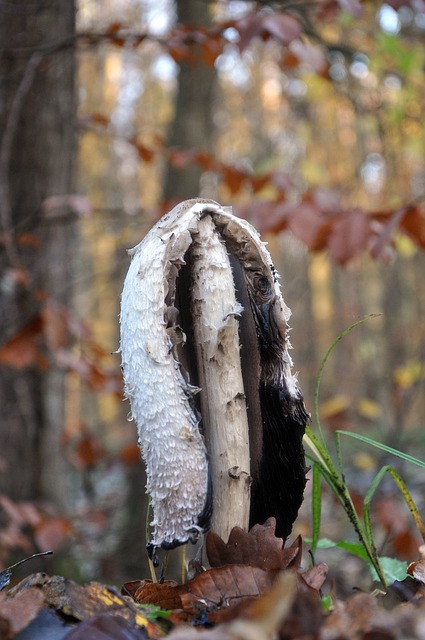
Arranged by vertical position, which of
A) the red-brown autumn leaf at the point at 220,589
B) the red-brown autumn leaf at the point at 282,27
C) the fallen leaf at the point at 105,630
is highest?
the red-brown autumn leaf at the point at 282,27

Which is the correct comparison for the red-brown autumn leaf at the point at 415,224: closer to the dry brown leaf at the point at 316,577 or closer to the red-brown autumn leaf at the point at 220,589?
the dry brown leaf at the point at 316,577

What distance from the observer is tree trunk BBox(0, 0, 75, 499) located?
3699 millimetres

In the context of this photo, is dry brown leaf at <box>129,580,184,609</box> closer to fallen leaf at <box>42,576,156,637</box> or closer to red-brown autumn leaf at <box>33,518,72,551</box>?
fallen leaf at <box>42,576,156,637</box>

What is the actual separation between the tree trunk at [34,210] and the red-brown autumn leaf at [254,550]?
257 cm

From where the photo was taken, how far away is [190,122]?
5.62m

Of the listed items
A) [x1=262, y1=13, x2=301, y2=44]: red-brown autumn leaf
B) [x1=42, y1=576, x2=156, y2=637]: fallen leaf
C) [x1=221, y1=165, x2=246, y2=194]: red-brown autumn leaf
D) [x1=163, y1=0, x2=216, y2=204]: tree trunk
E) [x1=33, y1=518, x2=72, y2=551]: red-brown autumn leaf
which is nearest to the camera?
[x1=42, y1=576, x2=156, y2=637]: fallen leaf

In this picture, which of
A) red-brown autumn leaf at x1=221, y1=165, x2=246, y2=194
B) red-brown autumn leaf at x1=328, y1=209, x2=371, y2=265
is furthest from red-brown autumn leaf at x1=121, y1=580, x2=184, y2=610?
red-brown autumn leaf at x1=221, y1=165, x2=246, y2=194

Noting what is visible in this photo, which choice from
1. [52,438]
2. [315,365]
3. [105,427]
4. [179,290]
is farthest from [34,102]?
[105,427]

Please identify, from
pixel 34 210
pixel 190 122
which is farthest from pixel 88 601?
pixel 190 122

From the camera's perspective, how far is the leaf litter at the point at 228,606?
0.83m

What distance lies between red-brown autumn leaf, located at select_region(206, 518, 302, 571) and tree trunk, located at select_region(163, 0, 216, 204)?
4358mm

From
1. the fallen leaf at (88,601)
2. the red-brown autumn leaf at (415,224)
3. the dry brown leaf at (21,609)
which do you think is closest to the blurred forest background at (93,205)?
the red-brown autumn leaf at (415,224)

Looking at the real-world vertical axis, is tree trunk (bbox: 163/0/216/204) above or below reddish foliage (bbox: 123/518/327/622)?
above

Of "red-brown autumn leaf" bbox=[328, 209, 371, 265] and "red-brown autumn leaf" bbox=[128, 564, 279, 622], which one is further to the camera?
"red-brown autumn leaf" bbox=[328, 209, 371, 265]
